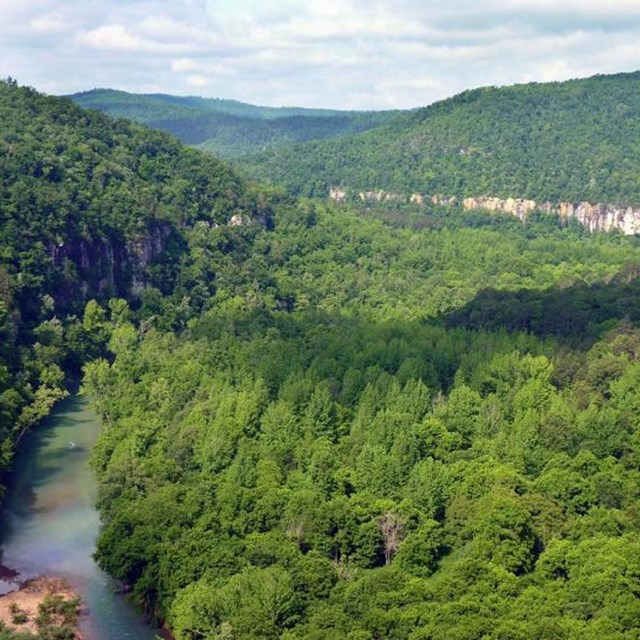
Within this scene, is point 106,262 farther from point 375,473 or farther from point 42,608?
point 42,608

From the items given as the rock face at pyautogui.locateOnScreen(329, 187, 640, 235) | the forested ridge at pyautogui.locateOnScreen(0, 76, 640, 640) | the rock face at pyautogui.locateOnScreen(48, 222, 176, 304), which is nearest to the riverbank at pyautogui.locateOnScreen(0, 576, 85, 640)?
the forested ridge at pyautogui.locateOnScreen(0, 76, 640, 640)

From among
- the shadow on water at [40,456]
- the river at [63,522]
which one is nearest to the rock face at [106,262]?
the shadow on water at [40,456]

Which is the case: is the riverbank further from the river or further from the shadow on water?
the shadow on water

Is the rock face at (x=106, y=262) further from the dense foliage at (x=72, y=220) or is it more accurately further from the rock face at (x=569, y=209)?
the rock face at (x=569, y=209)

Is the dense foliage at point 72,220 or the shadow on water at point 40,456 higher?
the dense foliage at point 72,220

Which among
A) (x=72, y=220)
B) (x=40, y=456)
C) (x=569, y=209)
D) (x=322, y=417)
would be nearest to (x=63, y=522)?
(x=40, y=456)

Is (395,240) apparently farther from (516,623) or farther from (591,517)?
(516,623)

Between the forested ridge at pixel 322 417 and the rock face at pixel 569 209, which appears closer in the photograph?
the forested ridge at pixel 322 417
